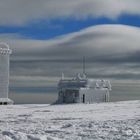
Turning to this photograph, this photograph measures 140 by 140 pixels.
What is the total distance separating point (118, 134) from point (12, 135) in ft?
12.3

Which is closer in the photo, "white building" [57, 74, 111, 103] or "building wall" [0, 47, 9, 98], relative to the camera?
"white building" [57, 74, 111, 103]

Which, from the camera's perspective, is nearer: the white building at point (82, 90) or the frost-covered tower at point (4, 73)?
the white building at point (82, 90)

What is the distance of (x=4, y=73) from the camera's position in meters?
43.5

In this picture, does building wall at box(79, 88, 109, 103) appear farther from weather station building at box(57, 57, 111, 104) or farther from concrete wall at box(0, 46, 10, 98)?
concrete wall at box(0, 46, 10, 98)

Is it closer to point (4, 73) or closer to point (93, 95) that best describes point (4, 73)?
point (4, 73)

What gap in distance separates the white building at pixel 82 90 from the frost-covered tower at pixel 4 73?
5.65 meters

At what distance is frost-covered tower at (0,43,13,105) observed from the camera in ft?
142

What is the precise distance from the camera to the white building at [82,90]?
42812 millimetres

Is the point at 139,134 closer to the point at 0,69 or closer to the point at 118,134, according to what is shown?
the point at 118,134

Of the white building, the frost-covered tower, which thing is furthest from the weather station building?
the frost-covered tower

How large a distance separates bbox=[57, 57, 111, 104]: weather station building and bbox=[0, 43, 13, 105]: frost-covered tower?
5.65m

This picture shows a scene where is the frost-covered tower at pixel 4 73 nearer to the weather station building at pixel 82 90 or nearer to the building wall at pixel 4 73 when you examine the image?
the building wall at pixel 4 73

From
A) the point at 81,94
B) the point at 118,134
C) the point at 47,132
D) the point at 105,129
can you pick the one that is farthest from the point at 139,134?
the point at 81,94

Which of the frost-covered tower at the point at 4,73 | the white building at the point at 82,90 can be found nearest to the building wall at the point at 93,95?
the white building at the point at 82,90
